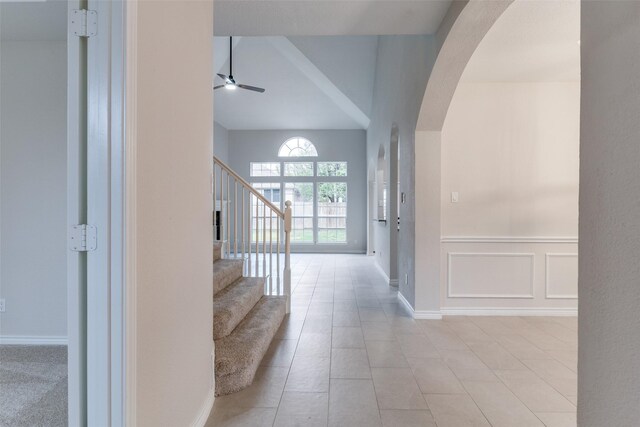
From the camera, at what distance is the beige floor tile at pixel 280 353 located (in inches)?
103

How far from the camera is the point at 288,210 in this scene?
12.9 ft

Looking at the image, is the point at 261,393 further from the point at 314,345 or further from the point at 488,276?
the point at 488,276

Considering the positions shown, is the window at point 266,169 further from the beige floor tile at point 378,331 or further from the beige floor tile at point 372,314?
the beige floor tile at point 378,331

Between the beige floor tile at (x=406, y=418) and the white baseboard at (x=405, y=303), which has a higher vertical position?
the white baseboard at (x=405, y=303)

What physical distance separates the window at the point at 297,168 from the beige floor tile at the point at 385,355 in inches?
288

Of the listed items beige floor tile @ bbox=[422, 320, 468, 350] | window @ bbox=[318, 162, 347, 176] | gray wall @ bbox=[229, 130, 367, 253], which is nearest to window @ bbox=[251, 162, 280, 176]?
gray wall @ bbox=[229, 130, 367, 253]

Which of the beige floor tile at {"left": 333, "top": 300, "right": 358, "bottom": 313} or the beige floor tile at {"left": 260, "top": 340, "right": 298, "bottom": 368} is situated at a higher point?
the beige floor tile at {"left": 333, "top": 300, "right": 358, "bottom": 313}

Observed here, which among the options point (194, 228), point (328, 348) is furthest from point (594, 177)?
point (328, 348)

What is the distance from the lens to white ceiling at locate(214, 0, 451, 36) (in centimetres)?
276

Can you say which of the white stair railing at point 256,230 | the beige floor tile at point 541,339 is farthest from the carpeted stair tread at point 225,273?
the beige floor tile at point 541,339

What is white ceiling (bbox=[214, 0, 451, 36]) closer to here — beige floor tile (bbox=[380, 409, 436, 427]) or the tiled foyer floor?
the tiled foyer floor

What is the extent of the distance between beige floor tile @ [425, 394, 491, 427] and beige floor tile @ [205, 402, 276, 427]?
94 centimetres

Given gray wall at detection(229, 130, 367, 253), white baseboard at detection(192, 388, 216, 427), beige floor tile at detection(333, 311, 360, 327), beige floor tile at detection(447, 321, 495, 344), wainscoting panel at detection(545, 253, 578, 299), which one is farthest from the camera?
gray wall at detection(229, 130, 367, 253)

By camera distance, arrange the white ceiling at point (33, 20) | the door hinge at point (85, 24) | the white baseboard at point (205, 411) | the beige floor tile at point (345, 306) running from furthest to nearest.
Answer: the beige floor tile at point (345, 306)
the white ceiling at point (33, 20)
the white baseboard at point (205, 411)
the door hinge at point (85, 24)
